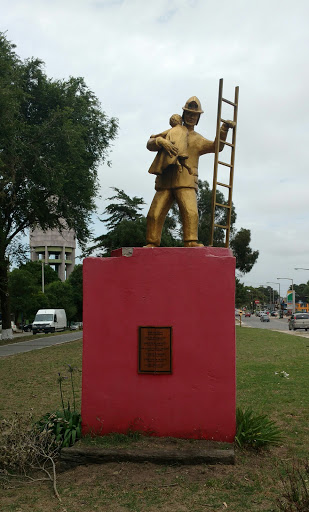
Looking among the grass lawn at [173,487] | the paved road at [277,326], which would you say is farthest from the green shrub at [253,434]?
the paved road at [277,326]

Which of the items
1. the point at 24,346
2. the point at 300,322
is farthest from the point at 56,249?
the point at 24,346

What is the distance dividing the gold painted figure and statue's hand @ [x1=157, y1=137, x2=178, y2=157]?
41 mm

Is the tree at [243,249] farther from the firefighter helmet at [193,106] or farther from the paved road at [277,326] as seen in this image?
the firefighter helmet at [193,106]

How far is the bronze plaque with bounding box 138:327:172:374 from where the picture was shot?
5625mm

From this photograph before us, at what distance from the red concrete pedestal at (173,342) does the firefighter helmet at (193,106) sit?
5.85 ft

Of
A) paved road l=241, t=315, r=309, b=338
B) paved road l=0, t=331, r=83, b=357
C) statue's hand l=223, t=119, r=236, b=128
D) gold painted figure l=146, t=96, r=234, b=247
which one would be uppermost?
statue's hand l=223, t=119, r=236, b=128

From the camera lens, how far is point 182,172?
20.3 ft

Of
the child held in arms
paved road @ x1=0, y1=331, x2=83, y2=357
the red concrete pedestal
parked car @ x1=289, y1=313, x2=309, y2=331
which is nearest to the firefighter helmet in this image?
the child held in arms

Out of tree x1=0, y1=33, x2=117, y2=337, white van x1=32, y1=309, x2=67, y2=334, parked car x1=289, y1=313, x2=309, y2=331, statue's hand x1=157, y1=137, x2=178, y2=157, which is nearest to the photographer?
statue's hand x1=157, y1=137, x2=178, y2=157

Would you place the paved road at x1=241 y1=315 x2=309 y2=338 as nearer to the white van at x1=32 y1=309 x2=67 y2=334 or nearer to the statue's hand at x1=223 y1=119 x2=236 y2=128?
the white van at x1=32 y1=309 x2=67 y2=334

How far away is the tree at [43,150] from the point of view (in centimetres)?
1775

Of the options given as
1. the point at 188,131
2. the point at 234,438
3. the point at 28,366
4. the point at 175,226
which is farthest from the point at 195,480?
the point at 175,226

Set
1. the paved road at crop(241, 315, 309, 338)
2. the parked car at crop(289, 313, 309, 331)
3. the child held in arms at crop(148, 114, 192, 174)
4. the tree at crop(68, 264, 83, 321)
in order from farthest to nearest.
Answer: the tree at crop(68, 264, 83, 321), the parked car at crop(289, 313, 309, 331), the paved road at crop(241, 315, 309, 338), the child held in arms at crop(148, 114, 192, 174)

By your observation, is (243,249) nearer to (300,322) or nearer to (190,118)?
(300,322)
